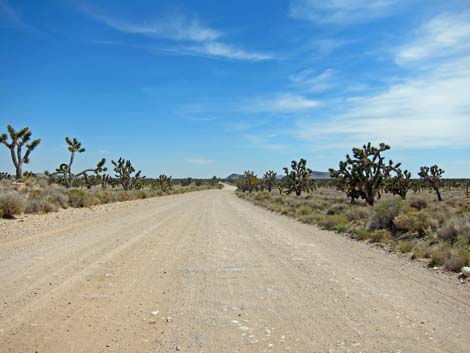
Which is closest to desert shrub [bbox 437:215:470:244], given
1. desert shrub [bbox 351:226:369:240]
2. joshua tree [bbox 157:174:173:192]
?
desert shrub [bbox 351:226:369:240]

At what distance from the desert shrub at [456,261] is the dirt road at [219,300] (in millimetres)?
571

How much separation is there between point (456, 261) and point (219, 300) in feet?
18.7

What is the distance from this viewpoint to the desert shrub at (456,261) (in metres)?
8.45

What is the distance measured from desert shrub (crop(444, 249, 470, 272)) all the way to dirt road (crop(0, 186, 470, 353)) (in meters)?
0.57

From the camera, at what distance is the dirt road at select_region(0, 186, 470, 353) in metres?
4.37

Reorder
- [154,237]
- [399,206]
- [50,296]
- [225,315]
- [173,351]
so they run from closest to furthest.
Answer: [173,351] < [225,315] < [50,296] < [154,237] < [399,206]

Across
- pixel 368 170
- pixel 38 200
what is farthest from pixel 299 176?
pixel 38 200

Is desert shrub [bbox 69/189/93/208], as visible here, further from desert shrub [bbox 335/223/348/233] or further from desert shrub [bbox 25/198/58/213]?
desert shrub [bbox 335/223/348/233]

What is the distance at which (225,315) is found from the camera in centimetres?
521

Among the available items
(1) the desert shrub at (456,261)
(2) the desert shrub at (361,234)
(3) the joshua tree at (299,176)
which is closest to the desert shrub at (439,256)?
(1) the desert shrub at (456,261)

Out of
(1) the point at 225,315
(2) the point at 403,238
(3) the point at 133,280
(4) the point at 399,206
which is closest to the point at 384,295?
(1) the point at 225,315

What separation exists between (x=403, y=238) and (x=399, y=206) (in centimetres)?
284

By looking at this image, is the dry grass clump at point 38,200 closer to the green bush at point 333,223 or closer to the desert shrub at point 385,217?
the green bush at point 333,223

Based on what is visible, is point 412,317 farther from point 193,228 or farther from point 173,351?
point 193,228
